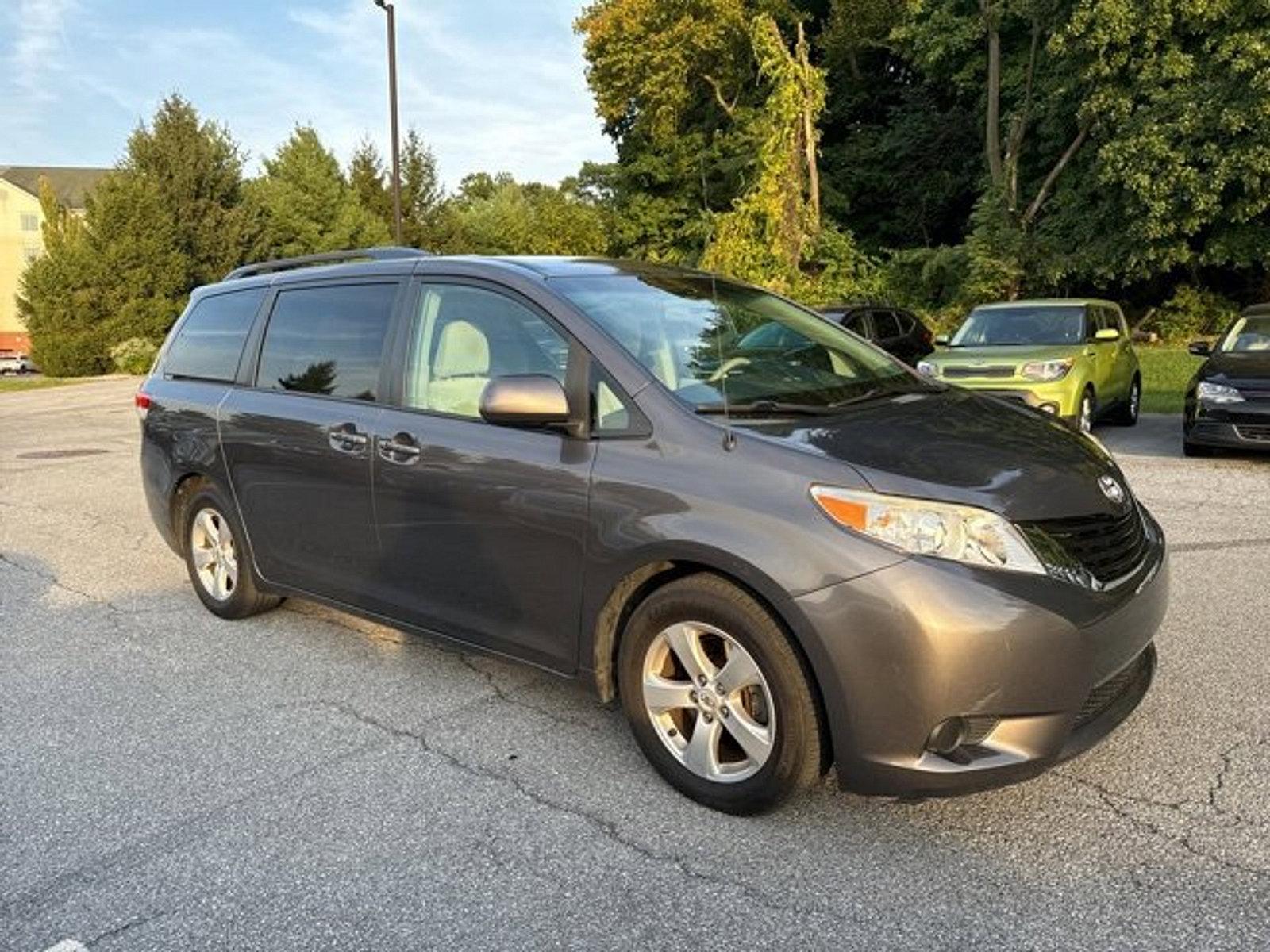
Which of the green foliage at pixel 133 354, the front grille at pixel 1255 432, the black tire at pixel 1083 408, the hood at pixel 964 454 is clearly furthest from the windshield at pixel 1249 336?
the green foliage at pixel 133 354

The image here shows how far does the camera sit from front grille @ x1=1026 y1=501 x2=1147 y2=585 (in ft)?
9.37

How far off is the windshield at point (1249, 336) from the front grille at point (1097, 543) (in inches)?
314

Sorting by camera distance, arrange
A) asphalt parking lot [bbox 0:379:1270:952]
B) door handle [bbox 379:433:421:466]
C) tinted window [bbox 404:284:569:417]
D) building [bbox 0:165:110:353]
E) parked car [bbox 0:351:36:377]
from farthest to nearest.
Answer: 1. building [bbox 0:165:110:353]
2. parked car [bbox 0:351:36:377]
3. door handle [bbox 379:433:421:466]
4. tinted window [bbox 404:284:569:417]
5. asphalt parking lot [bbox 0:379:1270:952]

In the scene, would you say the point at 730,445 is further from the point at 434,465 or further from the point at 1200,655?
the point at 1200,655

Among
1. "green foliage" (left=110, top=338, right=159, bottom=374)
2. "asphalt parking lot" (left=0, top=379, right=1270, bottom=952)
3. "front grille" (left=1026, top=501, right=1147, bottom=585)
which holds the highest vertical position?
"front grille" (left=1026, top=501, right=1147, bottom=585)

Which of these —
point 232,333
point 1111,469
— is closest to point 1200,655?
point 1111,469

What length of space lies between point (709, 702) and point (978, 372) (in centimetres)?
855

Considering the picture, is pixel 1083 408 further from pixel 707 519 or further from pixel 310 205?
pixel 310 205

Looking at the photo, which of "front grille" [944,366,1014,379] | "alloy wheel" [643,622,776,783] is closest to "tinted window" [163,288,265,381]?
"alloy wheel" [643,622,776,783]

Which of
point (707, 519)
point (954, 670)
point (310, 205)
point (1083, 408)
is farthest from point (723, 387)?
point (310, 205)

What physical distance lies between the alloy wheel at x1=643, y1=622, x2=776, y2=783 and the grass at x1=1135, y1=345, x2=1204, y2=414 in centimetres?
1278

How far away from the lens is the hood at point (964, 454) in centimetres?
283

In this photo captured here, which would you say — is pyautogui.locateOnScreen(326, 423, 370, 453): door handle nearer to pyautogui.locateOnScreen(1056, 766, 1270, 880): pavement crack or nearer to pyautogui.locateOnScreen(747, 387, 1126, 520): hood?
pyautogui.locateOnScreen(747, 387, 1126, 520): hood

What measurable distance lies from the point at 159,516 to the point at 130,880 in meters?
3.12
